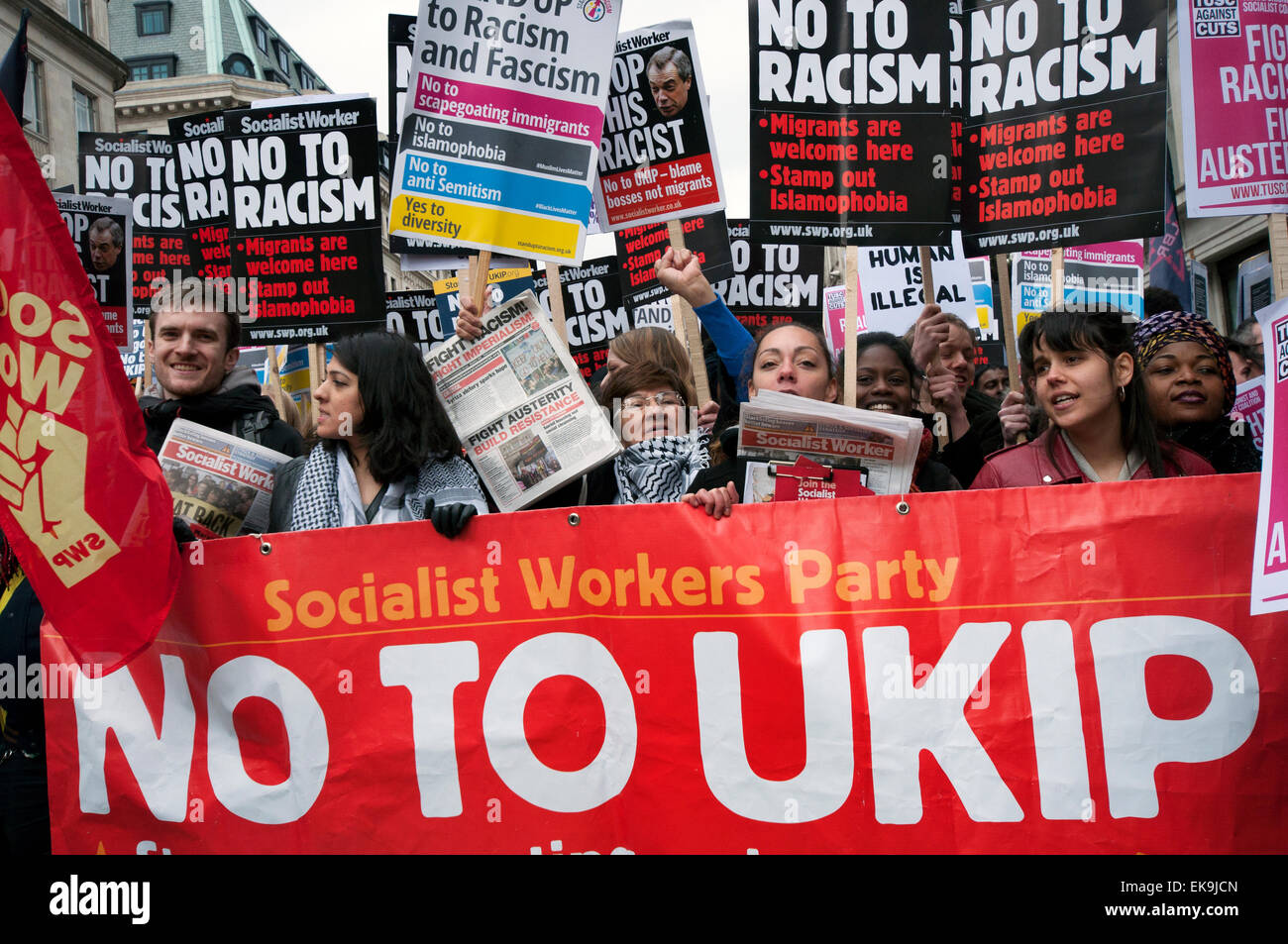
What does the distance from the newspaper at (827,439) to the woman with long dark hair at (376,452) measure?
87 cm

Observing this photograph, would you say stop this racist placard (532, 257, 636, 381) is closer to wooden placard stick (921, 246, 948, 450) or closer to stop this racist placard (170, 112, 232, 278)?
stop this racist placard (170, 112, 232, 278)

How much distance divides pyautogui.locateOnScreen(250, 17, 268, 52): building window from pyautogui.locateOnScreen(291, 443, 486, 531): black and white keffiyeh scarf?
59.7 m

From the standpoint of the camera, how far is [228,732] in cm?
332

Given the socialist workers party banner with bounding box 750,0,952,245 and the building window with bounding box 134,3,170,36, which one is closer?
the socialist workers party banner with bounding box 750,0,952,245

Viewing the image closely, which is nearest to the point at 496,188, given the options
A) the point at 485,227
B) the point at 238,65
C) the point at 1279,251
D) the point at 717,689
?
the point at 485,227

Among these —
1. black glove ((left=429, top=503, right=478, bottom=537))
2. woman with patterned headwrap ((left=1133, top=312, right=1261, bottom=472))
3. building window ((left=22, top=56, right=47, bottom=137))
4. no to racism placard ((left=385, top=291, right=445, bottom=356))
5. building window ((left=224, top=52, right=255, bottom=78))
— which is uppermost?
building window ((left=224, top=52, right=255, bottom=78))

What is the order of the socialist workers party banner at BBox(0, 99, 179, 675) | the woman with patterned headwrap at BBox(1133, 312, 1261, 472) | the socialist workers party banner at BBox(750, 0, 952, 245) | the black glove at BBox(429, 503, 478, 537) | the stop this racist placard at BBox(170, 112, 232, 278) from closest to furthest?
the socialist workers party banner at BBox(0, 99, 179, 675), the black glove at BBox(429, 503, 478, 537), the woman with patterned headwrap at BBox(1133, 312, 1261, 472), the socialist workers party banner at BBox(750, 0, 952, 245), the stop this racist placard at BBox(170, 112, 232, 278)

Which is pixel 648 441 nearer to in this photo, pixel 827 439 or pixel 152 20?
pixel 827 439

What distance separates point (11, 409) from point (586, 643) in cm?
169

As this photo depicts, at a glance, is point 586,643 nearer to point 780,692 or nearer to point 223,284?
point 780,692

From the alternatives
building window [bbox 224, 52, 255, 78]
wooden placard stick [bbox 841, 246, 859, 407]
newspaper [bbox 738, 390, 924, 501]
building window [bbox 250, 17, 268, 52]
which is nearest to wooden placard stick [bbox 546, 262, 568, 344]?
wooden placard stick [bbox 841, 246, 859, 407]

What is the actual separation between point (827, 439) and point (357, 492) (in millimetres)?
1480

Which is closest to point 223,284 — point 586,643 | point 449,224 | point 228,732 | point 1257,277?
point 449,224

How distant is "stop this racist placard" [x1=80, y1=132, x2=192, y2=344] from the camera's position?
711 centimetres
